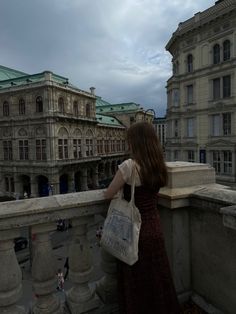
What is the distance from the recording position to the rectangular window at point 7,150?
35.1m

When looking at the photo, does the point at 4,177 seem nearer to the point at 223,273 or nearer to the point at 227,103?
the point at 227,103

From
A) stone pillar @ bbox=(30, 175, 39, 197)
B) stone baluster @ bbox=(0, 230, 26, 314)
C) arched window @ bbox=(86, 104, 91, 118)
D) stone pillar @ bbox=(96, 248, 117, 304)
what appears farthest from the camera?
arched window @ bbox=(86, 104, 91, 118)

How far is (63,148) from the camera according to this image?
34281mm

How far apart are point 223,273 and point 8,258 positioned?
82.4 inches

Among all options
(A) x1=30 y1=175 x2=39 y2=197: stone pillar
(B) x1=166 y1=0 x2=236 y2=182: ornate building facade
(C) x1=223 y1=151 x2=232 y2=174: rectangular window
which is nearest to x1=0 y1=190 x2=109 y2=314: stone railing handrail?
(B) x1=166 y1=0 x2=236 y2=182: ornate building facade

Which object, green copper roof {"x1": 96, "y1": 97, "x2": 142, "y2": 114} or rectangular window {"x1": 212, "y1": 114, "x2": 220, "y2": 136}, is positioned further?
green copper roof {"x1": 96, "y1": 97, "x2": 142, "y2": 114}

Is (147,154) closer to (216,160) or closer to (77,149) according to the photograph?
(216,160)

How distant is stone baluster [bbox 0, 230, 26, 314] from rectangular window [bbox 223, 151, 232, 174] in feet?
75.8

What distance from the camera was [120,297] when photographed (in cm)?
260

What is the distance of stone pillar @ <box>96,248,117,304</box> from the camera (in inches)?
113

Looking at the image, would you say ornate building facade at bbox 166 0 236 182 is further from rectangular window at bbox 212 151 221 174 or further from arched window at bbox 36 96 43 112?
arched window at bbox 36 96 43 112

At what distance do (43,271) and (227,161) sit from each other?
23272 millimetres

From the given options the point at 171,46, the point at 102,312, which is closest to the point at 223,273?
the point at 102,312

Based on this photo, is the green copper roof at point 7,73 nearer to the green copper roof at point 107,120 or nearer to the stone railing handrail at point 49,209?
the green copper roof at point 107,120
